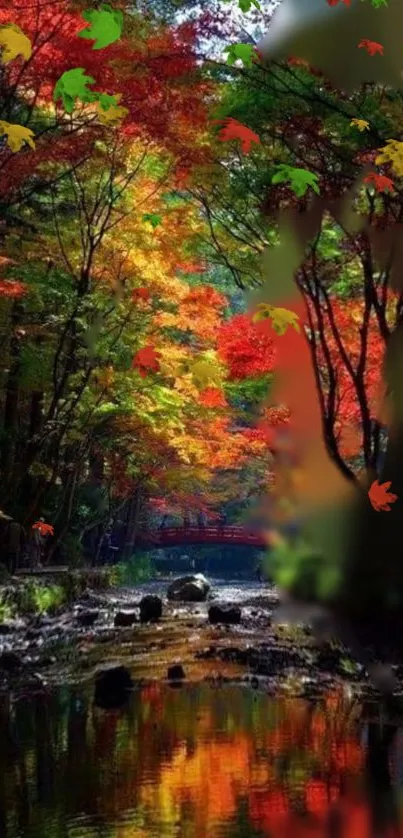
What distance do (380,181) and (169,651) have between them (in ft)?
23.5

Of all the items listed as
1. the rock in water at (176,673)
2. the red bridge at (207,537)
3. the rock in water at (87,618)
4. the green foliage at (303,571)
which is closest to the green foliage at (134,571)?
the red bridge at (207,537)

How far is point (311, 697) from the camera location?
348 inches

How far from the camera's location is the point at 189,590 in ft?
77.9

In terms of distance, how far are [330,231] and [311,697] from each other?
6017 mm

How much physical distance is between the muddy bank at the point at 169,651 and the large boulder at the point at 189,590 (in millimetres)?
5726

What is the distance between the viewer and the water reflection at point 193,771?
5.11 metres

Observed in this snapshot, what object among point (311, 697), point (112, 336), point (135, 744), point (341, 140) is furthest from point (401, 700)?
point (112, 336)

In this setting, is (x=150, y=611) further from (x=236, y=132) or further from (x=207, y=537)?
(x=207, y=537)

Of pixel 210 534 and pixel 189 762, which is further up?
pixel 210 534

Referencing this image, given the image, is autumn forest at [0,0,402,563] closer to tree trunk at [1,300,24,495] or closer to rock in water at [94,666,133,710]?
tree trunk at [1,300,24,495]

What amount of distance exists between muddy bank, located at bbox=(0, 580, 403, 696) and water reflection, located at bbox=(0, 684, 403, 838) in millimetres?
1382

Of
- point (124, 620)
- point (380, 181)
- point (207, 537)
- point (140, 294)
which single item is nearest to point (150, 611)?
point (124, 620)

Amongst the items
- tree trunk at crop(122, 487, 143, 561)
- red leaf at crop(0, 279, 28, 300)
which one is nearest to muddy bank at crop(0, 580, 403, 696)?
red leaf at crop(0, 279, 28, 300)

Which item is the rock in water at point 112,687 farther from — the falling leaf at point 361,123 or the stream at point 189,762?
the falling leaf at point 361,123
